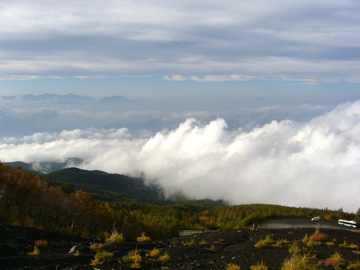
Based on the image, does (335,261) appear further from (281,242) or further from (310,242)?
(281,242)

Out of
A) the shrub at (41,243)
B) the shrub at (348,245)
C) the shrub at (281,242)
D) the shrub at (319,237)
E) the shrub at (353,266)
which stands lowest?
the shrub at (41,243)

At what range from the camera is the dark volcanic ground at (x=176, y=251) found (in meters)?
11.2

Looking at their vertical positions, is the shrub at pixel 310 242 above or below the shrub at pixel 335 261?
above

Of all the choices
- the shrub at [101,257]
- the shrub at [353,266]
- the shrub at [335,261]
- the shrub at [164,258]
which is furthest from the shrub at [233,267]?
the shrub at [101,257]

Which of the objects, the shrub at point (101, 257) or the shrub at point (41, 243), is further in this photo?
the shrub at point (41, 243)

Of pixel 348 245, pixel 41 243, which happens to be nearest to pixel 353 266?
pixel 348 245

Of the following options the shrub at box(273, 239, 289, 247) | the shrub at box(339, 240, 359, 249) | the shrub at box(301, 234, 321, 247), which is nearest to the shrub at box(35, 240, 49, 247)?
the shrub at box(273, 239, 289, 247)

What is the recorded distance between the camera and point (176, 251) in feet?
43.8

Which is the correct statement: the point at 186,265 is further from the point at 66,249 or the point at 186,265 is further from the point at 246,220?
the point at 246,220

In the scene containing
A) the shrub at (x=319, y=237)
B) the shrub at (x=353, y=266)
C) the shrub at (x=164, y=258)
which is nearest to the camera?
the shrub at (x=353, y=266)

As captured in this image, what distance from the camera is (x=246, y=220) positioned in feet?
93.5

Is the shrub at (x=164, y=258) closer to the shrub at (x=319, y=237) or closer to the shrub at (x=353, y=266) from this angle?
the shrub at (x=353, y=266)

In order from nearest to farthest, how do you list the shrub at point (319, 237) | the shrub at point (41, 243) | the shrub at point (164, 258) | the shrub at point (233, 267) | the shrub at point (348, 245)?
the shrub at point (233, 267) < the shrub at point (164, 258) < the shrub at point (41, 243) < the shrub at point (348, 245) < the shrub at point (319, 237)

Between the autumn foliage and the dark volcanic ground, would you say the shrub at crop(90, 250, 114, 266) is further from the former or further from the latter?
the autumn foliage
